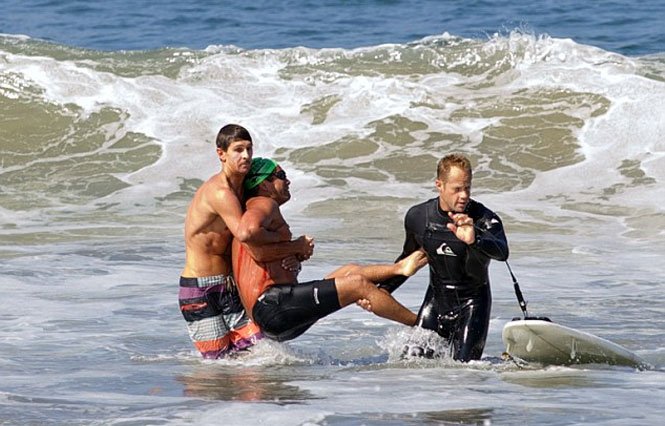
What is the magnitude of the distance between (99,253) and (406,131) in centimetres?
664

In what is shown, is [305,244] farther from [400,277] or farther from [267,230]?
[400,277]

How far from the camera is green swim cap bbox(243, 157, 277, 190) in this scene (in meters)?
7.04

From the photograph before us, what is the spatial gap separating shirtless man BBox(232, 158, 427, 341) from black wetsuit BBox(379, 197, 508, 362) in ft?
0.39

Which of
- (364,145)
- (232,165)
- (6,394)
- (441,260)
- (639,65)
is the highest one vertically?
(639,65)

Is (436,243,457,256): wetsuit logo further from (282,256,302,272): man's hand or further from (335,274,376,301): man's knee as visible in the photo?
(282,256,302,272): man's hand

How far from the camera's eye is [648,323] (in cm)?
867

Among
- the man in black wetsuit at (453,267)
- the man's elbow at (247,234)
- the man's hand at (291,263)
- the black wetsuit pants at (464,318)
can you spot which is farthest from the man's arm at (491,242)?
the man's elbow at (247,234)

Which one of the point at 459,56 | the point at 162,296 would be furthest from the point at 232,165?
the point at 459,56

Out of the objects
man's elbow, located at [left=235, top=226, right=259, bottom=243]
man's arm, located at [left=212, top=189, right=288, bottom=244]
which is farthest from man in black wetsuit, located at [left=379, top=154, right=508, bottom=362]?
man's elbow, located at [left=235, top=226, right=259, bottom=243]

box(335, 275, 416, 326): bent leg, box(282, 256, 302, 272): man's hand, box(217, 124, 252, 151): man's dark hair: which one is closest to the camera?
box(217, 124, 252, 151): man's dark hair

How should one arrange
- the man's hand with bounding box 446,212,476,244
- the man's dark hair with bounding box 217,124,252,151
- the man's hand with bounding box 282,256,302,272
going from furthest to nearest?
the man's hand with bounding box 282,256,302,272, the man's dark hair with bounding box 217,124,252,151, the man's hand with bounding box 446,212,476,244

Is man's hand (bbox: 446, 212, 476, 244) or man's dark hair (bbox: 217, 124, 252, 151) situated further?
man's dark hair (bbox: 217, 124, 252, 151)

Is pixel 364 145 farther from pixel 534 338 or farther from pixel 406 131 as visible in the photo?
pixel 534 338

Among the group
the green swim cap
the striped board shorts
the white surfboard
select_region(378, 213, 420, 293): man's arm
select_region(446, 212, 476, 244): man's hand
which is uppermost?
the green swim cap
